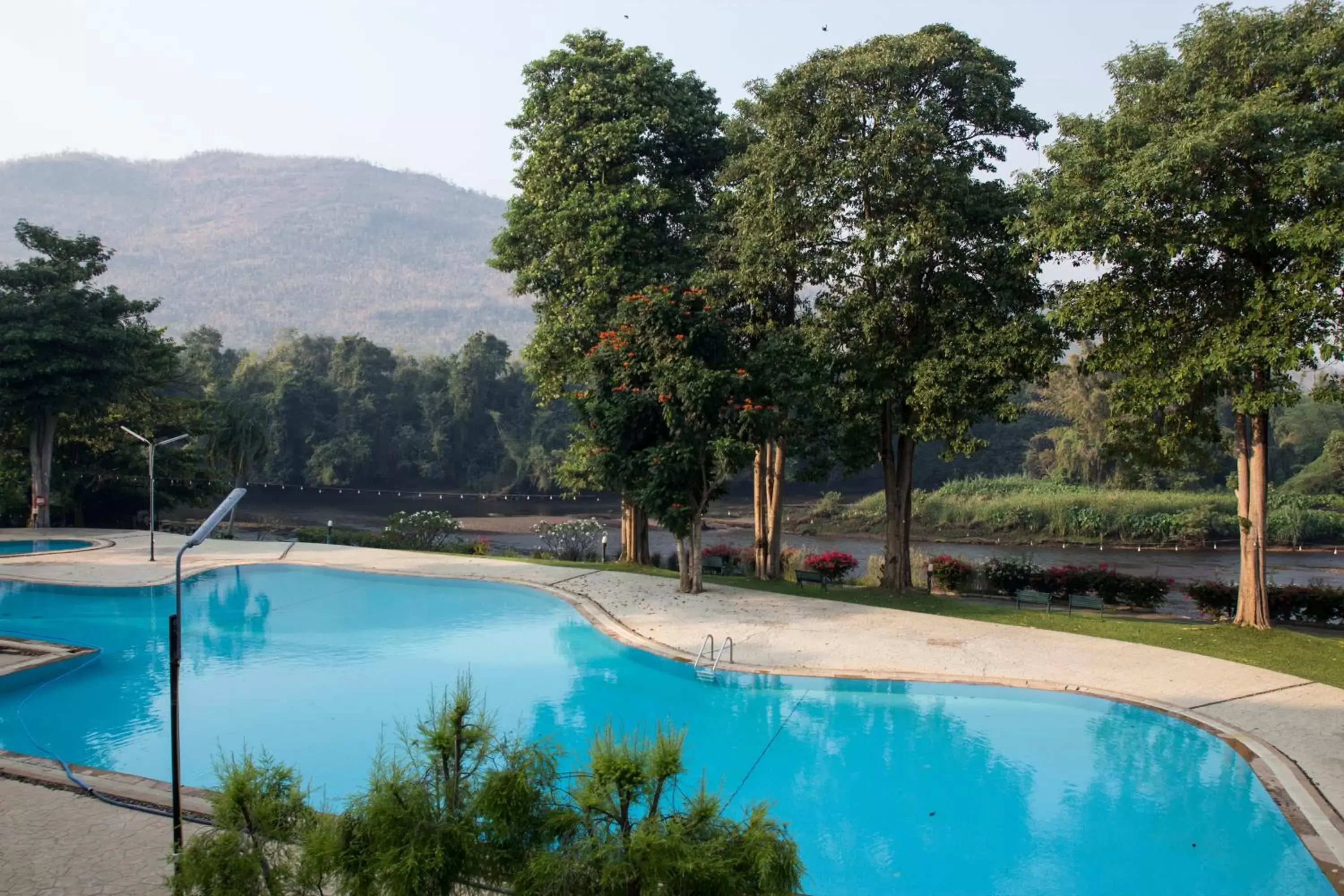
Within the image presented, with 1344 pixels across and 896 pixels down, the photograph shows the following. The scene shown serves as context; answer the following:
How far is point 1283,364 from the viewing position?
43.2 feet

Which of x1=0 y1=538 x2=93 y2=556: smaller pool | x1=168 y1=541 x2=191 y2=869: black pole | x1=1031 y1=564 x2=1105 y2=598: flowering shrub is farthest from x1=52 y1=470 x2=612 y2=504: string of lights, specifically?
x1=168 y1=541 x2=191 y2=869: black pole

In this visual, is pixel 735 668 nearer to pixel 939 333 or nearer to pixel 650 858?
pixel 939 333

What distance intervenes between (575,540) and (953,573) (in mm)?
11008

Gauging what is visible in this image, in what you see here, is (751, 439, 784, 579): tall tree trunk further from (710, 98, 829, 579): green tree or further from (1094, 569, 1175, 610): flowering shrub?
(1094, 569, 1175, 610): flowering shrub

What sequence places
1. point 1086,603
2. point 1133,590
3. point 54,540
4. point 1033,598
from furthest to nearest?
1. point 54,540
2. point 1133,590
3. point 1086,603
4. point 1033,598

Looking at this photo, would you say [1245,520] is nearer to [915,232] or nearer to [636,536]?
[915,232]

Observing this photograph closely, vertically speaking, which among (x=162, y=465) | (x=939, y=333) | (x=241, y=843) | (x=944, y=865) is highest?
(x=939, y=333)

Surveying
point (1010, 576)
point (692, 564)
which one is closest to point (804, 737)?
point (692, 564)

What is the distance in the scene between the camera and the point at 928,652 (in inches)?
559

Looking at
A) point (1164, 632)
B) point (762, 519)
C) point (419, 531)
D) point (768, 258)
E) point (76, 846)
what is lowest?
point (76, 846)

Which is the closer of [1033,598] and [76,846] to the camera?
[76,846]

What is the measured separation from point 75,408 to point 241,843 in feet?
81.9

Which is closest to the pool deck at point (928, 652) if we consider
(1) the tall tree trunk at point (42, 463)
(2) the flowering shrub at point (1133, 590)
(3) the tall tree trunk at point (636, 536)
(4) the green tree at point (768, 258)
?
(3) the tall tree trunk at point (636, 536)

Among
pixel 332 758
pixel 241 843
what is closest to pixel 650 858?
pixel 241 843
